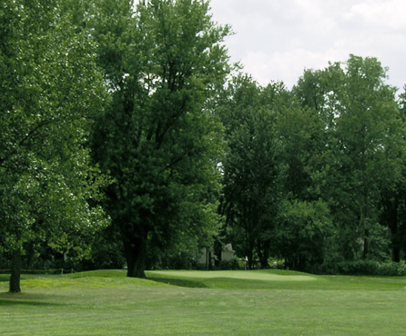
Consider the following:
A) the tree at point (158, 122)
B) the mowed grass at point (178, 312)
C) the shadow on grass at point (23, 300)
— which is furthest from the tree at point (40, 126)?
the tree at point (158, 122)

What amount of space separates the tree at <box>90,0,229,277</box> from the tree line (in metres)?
0.09

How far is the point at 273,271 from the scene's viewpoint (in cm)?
4950

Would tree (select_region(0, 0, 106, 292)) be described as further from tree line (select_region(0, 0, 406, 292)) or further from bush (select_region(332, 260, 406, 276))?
bush (select_region(332, 260, 406, 276))

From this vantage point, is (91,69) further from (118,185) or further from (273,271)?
(273,271)

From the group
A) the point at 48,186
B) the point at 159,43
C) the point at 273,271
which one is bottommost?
the point at 273,271

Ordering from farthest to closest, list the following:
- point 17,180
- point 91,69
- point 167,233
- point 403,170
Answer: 1. point 403,170
2. point 167,233
3. point 91,69
4. point 17,180

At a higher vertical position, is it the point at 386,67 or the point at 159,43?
the point at 386,67

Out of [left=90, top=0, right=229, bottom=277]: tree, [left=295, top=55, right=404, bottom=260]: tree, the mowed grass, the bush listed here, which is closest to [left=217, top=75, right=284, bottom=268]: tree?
[left=295, top=55, right=404, bottom=260]: tree

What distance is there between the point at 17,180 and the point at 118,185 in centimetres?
1416

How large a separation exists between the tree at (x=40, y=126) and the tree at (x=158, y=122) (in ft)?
31.8

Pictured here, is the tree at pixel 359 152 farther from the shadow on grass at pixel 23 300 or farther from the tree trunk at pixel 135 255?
the shadow on grass at pixel 23 300

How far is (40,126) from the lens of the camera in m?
21.6

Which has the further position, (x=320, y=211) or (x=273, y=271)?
(x=320, y=211)

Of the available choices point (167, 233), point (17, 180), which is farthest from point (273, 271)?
point (17, 180)
